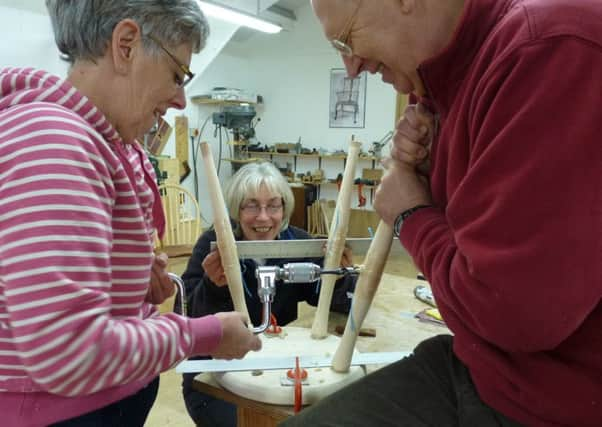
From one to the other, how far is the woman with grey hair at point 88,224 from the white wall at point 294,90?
5.12 metres

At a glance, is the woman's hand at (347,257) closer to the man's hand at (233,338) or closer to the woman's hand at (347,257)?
the woman's hand at (347,257)

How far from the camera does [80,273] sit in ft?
1.91

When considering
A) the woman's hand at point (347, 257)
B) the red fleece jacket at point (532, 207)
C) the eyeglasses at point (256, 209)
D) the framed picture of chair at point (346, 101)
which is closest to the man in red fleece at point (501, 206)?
the red fleece jacket at point (532, 207)

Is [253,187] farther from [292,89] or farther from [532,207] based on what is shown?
[292,89]

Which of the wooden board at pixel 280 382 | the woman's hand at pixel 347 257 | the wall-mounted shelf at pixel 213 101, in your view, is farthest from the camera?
the wall-mounted shelf at pixel 213 101

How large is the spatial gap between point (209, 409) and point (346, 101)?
16.4 feet

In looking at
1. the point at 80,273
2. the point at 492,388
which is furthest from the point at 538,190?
the point at 80,273

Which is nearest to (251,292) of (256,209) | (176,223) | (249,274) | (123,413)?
(249,274)

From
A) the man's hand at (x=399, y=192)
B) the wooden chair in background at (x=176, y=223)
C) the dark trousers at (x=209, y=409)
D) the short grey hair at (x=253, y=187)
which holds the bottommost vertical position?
the dark trousers at (x=209, y=409)

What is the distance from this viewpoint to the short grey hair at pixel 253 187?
5.94 feet

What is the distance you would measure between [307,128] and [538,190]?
5934 millimetres

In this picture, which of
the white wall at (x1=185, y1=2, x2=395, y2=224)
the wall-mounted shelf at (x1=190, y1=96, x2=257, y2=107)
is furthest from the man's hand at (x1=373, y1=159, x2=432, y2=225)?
the wall-mounted shelf at (x1=190, y1=96, x2=257, y2=107)

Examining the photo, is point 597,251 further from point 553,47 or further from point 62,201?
point 62,201

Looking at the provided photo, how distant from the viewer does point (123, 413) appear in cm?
85
